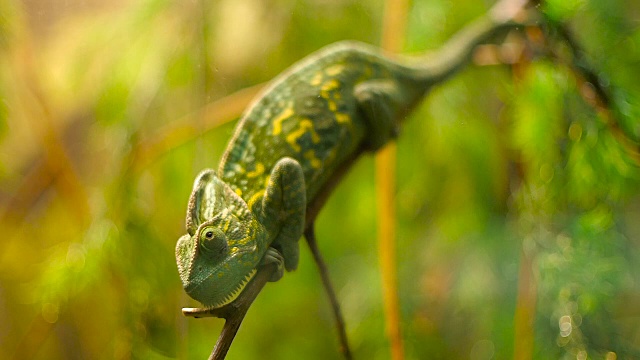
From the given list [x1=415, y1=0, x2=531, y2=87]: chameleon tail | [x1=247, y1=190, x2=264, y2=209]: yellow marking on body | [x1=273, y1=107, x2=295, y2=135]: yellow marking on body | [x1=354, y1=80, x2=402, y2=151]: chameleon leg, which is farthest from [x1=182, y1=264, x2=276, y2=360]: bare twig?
[x1=415, y1=0, x2=531, y2=87]: chameleon tail

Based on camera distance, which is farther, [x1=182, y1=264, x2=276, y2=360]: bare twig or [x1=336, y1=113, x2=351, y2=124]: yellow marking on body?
[x1=336, y1=113, x2=351, y2=124]: yellow marking on body

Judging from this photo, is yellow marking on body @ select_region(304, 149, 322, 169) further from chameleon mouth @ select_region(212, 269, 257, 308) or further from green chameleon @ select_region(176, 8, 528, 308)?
chameleon mouth @ select_region(212, 269, 257, 308)

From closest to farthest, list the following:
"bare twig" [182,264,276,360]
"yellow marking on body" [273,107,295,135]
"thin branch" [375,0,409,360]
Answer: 1. "bare twig" [182,264,276,360]
2. "yellow marking on body" [273,107,295,135]
3. "thin branch" [375,0,409,360]

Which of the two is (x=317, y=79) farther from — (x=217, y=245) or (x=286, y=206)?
(x=217, y=245)

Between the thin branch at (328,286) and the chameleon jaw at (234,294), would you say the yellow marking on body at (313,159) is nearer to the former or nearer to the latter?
the thin branch at (328,286)

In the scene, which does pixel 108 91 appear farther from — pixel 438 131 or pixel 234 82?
pixel 438 131

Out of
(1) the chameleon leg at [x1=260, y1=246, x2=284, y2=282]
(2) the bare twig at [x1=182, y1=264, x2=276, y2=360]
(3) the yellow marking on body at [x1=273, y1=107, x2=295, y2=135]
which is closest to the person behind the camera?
(2) the bare twig at [x1=182, y1=264, x2=276, y2=360]

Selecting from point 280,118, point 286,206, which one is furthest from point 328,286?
point 280,118

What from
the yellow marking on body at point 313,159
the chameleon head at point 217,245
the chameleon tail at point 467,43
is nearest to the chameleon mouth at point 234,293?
the chameleon head at point 217,245
